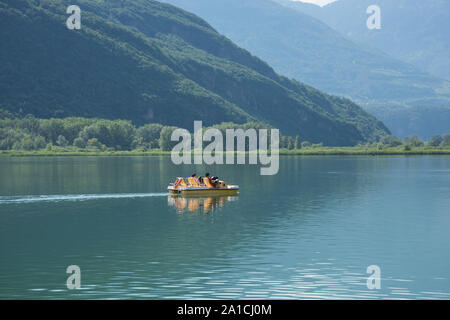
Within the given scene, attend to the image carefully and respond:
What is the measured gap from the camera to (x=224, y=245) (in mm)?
42625

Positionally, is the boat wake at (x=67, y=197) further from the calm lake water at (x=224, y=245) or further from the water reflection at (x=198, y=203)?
the water reflection at (x=198, y=203)

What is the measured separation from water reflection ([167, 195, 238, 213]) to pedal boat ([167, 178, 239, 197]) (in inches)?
19.9

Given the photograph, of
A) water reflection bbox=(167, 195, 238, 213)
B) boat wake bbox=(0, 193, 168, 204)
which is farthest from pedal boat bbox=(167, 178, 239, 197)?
boat wake bbox=(0, 193, 168, 204)

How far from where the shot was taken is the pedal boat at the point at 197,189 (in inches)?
2966

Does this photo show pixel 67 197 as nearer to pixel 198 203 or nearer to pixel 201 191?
pixel 201 191

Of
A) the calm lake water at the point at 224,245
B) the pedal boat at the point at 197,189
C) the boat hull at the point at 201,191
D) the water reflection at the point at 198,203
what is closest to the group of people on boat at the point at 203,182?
the pedal boat at the point at 197,189

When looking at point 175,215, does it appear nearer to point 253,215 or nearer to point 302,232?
point 253,215

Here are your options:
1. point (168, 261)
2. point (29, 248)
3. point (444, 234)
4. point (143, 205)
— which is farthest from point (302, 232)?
point (143, 205)

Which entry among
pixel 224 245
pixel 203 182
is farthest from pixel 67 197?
pixel 224 245

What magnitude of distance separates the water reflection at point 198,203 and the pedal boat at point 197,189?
1.66 feet

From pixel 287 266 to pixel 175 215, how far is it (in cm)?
2373

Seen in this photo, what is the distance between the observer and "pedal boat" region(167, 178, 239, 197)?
7532cm
